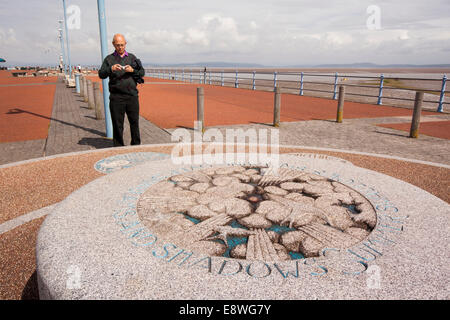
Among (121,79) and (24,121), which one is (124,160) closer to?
(121,79)

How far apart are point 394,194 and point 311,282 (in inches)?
72.4

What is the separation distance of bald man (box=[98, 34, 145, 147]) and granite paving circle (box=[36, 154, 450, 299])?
2.28m

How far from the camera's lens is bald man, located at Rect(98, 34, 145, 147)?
5.15 meters

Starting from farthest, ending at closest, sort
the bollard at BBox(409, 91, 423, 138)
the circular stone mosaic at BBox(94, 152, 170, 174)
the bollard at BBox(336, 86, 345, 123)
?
1. the bollard at BBox(336, 86, 345, 123)
2. the bollard at BBox(409, 91, 423, 138)
3. the circular stone mosaic at BBox(94, 152, 170, 174)

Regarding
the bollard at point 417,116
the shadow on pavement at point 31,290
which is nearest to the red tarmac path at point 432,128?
the bollard at point 417,116

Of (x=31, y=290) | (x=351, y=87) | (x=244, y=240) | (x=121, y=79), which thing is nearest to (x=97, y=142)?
(x=121, y=79)

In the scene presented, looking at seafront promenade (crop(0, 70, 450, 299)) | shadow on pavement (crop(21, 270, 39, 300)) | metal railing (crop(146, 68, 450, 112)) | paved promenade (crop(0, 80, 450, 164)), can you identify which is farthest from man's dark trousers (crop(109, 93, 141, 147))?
metal railing (crop(146, 68, 450, 112))

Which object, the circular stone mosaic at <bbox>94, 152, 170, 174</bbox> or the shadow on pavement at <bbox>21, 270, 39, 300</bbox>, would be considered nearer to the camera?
the shadow on pavement at <bbox>21, 270, 39, 300</bbox>

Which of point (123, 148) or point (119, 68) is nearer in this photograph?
point (119, 68)

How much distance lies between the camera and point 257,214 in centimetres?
277

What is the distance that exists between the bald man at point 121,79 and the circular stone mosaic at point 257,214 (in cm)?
246

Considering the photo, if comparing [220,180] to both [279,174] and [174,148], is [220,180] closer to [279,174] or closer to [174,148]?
[279,174]

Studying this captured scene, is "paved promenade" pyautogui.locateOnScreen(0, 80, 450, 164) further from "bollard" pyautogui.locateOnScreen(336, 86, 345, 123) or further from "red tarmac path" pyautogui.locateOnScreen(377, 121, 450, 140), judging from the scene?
"bollard" pyautogui.locateOnScreen(336, 86, 345, 123)

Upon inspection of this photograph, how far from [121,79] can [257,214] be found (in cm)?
375
